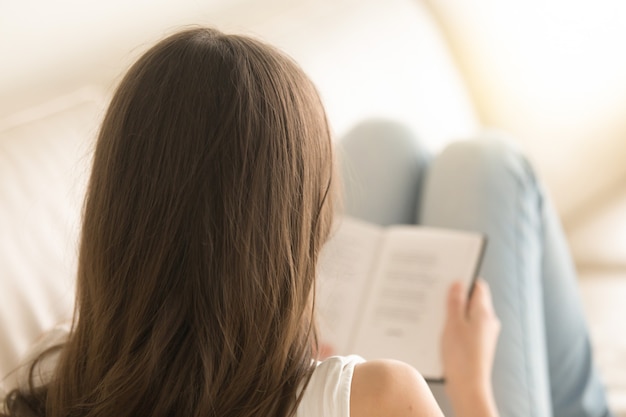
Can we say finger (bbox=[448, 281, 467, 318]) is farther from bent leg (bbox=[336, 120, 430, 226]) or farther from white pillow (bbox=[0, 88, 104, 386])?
white pillow (bbox=[0, 88, 104, 386])

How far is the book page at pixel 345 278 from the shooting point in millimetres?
1474

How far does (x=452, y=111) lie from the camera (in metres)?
2.29

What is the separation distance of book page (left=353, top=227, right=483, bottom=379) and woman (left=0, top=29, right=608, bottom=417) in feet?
1.76

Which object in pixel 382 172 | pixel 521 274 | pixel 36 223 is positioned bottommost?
pixel 521 274

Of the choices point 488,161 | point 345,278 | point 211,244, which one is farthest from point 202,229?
point 488,161

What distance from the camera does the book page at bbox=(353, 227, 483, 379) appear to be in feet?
4.54

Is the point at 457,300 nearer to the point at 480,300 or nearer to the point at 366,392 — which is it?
the point at 480,300

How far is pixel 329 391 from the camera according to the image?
0.83 m

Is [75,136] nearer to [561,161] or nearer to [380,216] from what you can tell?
[380,216]

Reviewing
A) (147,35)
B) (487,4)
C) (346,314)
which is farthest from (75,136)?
(487,4)

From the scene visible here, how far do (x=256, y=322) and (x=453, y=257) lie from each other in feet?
2.01

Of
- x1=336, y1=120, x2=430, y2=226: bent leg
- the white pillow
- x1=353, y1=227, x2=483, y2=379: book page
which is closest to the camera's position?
the white pillow

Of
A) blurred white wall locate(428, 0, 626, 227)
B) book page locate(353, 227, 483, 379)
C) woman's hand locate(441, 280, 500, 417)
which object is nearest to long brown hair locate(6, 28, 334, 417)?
woman's hand locate(441, 280, 500, 417)

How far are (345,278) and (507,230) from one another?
0.90 feet
